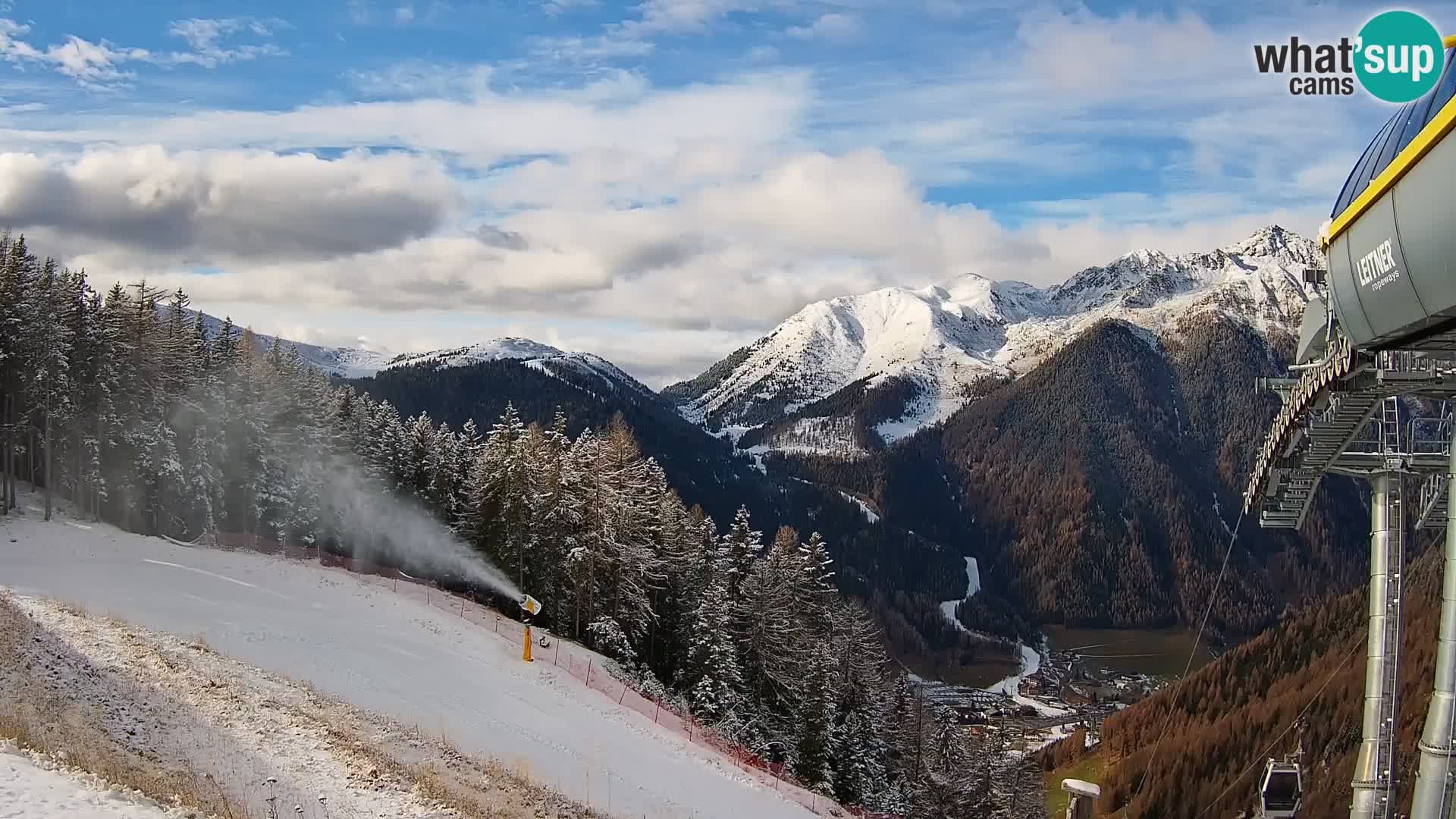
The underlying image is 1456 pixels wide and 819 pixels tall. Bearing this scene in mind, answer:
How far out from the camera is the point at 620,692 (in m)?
37.1

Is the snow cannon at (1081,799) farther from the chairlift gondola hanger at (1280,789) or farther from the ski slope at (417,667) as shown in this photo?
the ski slope at (417,667)

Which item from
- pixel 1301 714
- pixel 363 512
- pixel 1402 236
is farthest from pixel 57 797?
pixel 363 512

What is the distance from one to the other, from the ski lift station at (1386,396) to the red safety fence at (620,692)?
15.9 m

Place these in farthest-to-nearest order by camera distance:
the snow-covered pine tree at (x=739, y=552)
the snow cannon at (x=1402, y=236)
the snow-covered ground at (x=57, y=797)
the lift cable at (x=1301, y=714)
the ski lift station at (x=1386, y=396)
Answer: the snow-covered pine tree at (x=739, y=552) → the lift cable at (x=1301, y=714) → the snow-covered ground at (x=57, y=797) → the ski lift station at (x=1386, y=396) → the snow cannon at (x=1402, y=236)

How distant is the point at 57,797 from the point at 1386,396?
1905cm

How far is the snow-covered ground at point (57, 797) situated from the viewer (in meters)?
12.0

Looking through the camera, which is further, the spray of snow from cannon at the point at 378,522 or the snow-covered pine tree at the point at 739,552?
the spray of snow from cannon at the point at 378,522

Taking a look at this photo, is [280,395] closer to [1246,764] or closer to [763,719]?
[763,719]

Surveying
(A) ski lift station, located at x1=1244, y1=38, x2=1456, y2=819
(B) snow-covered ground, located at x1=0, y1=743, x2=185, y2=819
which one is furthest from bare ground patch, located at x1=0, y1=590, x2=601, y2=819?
(A) ski lift station, located at x1=1244, y1=38, x2=1456, y2=819

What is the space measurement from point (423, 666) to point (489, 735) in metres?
5.94

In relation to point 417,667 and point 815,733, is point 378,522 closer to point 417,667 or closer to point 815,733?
point 815,733

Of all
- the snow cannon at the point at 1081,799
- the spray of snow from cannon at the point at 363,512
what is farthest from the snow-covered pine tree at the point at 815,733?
the snow cannon at the point at 1081,799

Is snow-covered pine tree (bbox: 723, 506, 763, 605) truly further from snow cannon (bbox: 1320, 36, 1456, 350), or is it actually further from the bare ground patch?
snow cannon (bbox: 1320, 36, 1456, 350)

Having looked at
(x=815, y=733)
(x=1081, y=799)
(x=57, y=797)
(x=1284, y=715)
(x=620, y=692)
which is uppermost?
(x=1081, y=799)
